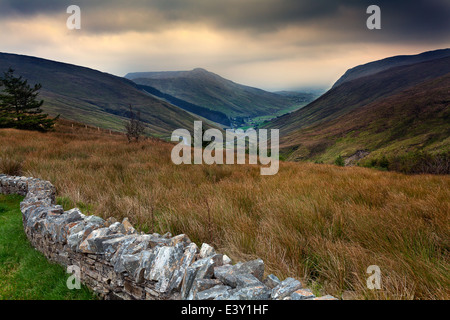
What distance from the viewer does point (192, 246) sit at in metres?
2.63

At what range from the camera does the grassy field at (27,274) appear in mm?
2957

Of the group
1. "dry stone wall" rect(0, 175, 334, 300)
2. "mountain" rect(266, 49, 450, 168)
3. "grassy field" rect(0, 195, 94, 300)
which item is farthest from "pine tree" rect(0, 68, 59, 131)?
"mountain" rect(266, 49, 450, 168)

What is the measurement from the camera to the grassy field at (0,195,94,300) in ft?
9.70

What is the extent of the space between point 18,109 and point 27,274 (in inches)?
1212

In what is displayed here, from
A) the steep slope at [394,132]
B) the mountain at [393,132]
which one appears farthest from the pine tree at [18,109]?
the steep slope at [394,132]

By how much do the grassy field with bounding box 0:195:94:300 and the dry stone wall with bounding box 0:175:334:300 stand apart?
0.15m

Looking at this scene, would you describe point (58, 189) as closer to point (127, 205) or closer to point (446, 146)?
point (127, 205)

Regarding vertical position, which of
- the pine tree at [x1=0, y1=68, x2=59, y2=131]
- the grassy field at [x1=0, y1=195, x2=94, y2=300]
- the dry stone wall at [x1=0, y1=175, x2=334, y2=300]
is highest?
the pine tree at [x1=0, y1=68, x2=59, y2=131]

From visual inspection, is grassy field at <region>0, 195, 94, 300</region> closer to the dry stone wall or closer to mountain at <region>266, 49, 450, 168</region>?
the dry stone wall

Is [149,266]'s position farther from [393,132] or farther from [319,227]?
[393,132]

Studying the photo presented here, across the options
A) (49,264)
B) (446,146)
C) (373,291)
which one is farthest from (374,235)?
(446,146)

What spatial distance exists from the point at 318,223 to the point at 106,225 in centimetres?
317

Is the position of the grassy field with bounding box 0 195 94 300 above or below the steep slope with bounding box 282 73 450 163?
below

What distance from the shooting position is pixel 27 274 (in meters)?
3.38
